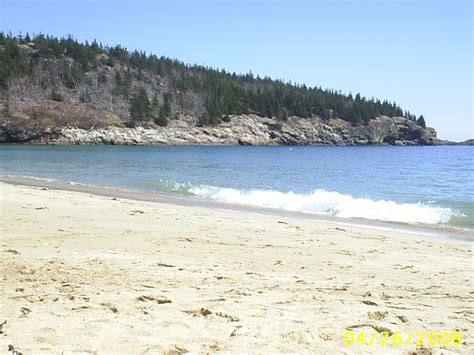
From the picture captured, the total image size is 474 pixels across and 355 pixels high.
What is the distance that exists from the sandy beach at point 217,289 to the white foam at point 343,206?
5339mm

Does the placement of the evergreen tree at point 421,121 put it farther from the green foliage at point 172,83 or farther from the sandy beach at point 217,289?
the sandy beach at point 217,289

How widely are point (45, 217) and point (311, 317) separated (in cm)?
820

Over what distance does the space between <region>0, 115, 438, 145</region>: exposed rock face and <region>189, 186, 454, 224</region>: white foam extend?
3204 inches

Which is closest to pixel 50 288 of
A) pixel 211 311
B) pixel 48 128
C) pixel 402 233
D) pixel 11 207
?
pixel 211 311

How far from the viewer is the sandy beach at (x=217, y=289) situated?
13.4 feet

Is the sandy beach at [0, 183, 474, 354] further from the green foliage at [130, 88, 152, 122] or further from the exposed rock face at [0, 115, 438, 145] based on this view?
the green foliage at [130, 88, 152, 122]

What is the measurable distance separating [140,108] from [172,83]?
98.1 feet

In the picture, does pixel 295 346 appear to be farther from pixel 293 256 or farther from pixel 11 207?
pixel 11 207

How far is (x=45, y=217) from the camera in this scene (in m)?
11.0

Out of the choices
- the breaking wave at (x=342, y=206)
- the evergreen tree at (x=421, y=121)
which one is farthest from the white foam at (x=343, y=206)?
the evergreen tree at (x=421, y=121)

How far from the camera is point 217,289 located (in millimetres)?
5758

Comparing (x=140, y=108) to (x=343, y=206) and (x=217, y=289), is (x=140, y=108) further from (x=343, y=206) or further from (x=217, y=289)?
(x=217, y=289)

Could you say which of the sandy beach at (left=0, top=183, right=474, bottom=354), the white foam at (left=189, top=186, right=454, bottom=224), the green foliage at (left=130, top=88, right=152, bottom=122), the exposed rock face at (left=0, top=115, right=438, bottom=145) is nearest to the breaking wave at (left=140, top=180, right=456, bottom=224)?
the white foam at (left=189, top=186, right=454, bottom=224)

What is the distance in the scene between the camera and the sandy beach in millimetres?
4074
